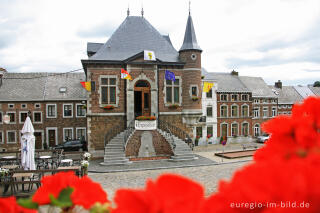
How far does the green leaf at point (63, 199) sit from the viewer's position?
0.97m

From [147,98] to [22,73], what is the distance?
63.7 ft

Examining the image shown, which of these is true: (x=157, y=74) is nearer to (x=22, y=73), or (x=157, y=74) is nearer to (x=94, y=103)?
(x=94, y=103)

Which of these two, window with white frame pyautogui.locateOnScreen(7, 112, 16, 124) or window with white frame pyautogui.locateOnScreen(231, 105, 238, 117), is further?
window with white frame pyautogui.locateOnScreen(231, 105, 238, 117)

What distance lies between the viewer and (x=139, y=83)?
19.4 m

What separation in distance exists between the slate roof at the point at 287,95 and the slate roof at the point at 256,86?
2.22 metres

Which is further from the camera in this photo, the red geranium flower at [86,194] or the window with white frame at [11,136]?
the window with white frame at [11,136]

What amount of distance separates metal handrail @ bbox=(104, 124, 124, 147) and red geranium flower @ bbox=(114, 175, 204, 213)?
17.5 meters

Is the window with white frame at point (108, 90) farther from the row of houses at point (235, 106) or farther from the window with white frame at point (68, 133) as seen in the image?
the row of houses at point (235, 106)

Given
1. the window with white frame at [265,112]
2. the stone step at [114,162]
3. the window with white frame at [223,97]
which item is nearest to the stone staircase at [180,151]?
the stone step at [114,162]

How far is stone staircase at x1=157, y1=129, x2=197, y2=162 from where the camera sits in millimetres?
16750

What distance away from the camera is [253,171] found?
2.43 feet

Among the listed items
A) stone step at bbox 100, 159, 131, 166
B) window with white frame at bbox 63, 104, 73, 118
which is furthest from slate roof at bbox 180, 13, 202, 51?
window with white frame at bbox 63, 104, 73, 118

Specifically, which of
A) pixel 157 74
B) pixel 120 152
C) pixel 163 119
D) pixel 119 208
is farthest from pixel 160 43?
pixel 119 208

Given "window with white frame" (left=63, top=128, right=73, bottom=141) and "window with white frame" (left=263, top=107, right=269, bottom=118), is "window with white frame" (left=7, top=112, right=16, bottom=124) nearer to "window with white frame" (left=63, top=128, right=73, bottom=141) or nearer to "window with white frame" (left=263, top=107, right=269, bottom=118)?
"window with white frame" (left=63, top=128, right=73, bottom=141)
